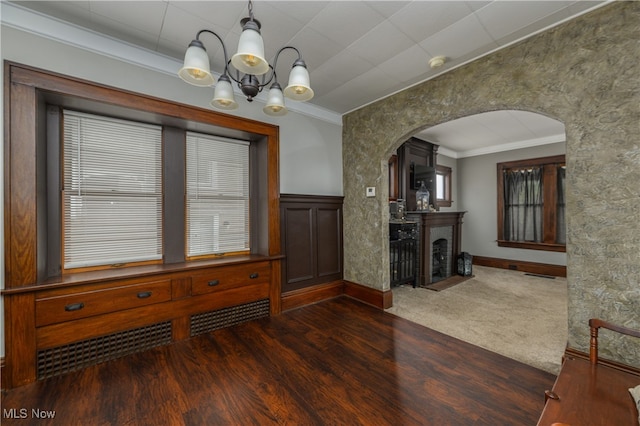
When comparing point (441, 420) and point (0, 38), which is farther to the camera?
point (0, 38)

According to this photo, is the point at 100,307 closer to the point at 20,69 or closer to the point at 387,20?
the point at 20,69

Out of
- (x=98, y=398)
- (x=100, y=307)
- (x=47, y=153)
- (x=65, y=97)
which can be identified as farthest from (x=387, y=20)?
(x=98, y=398)

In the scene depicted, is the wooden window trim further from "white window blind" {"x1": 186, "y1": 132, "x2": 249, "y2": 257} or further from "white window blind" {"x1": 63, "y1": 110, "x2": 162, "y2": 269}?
"white window blind" {"x1": 186, "y1": 132, "x2": 249, "y2": 257}

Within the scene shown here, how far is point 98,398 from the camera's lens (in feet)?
5.82

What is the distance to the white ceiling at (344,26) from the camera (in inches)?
75.6

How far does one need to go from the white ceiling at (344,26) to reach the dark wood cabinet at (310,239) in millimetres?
1668

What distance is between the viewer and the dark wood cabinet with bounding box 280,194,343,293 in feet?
11.3

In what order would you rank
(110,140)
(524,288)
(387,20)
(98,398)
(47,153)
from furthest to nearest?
(524,288), (110,140), (47,153), (387,20), (98,398)

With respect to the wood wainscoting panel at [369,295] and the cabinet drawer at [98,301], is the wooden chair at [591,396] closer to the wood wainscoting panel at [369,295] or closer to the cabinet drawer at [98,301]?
the wood wainscoting panel at [369,295]

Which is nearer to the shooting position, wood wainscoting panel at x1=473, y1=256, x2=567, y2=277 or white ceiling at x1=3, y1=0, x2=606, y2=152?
white ceiling at x1=3, y1=0, x2=606, y2=152

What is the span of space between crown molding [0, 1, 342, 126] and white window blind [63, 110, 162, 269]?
1.93 ft

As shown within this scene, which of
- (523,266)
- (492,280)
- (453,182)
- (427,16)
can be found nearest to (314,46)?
(427,16)

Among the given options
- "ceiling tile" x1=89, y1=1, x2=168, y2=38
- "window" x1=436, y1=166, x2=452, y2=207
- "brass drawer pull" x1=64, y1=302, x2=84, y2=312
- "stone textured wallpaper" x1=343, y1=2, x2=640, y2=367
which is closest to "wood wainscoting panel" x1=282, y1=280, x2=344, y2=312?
"brass drawer pull" x1=64, y1=302, x2=84, y2=312

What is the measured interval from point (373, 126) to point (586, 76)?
6.85ft
